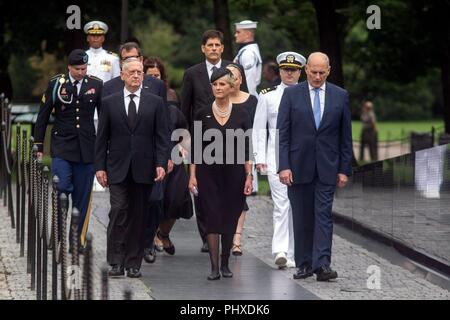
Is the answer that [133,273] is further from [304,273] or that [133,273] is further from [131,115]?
[304,273]

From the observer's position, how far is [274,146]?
1438 cm

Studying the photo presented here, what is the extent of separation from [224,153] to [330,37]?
14.6 meters

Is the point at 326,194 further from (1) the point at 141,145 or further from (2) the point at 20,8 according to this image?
(2) the point at 20,8

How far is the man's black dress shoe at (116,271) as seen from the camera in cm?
1312

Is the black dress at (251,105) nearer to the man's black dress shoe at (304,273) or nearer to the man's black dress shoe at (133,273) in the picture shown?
the man's black dress shoe at (304,273)

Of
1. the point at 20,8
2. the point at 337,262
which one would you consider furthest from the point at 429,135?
the point at 337,262

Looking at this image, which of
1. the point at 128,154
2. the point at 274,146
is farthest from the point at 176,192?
the point at 128,154

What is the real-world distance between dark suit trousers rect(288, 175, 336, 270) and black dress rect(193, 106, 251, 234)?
55cm

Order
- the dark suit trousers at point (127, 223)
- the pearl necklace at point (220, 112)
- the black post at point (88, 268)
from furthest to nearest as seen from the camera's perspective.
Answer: the pearl necklace at point (220, 112), the dark suit trousers at point (127, 223), the black post at point (88, 268)

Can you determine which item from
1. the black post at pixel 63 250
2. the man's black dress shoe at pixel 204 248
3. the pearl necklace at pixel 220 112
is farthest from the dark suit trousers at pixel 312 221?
the black post at pixel 63 250

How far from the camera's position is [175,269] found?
45.4ft

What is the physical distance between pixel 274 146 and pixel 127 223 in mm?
1929

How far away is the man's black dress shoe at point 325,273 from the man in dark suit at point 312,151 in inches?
5.5

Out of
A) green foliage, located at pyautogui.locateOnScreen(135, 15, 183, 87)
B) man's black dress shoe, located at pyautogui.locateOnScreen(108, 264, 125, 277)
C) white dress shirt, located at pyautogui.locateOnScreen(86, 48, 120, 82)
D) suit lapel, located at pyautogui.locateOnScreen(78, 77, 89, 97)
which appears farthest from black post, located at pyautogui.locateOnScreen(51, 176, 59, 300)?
green foliage, located at pyautogui.locateOnScreen(135, 15, 183, 87)
